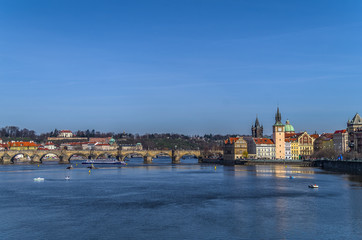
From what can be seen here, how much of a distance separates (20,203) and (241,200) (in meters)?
24.2

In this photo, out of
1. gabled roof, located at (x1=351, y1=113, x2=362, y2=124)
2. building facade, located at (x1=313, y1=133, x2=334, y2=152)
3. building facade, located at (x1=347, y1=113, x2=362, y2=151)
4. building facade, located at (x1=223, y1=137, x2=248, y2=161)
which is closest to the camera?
building facade, located at (x1=347, y1=113, x2=362, y2=151)

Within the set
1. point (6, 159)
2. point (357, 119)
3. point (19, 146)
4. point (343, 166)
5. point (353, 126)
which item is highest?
point (357, 119)

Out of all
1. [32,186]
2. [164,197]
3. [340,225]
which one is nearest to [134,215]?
[164,197]

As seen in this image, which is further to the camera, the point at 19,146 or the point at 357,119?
the point at 19,146

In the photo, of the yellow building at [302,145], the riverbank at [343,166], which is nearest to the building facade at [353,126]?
the yellow building at [302,145]

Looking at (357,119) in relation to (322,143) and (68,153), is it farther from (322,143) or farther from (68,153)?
(68,153)

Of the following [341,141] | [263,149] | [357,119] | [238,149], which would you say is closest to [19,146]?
[238,149]

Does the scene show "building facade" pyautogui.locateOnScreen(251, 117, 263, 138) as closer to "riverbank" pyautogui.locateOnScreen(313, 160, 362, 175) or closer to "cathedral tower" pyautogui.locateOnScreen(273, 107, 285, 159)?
"cathedral tower" pyautogui.locateOnScreen(273, 107, 285, 159)

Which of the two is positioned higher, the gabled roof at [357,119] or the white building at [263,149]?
the gabled roof at [357,119]

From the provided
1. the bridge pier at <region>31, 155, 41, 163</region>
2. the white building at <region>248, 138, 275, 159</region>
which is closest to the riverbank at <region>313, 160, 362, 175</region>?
the white building at <region>248, 138, 275, 159</region>

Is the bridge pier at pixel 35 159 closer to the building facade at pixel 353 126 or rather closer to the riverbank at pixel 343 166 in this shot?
the riverbank at pixel 343 166

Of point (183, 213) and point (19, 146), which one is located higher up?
point (19, 146)

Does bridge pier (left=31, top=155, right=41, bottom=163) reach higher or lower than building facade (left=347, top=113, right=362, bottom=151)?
lower

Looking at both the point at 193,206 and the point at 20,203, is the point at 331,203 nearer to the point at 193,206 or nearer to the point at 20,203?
the point at 193,206
